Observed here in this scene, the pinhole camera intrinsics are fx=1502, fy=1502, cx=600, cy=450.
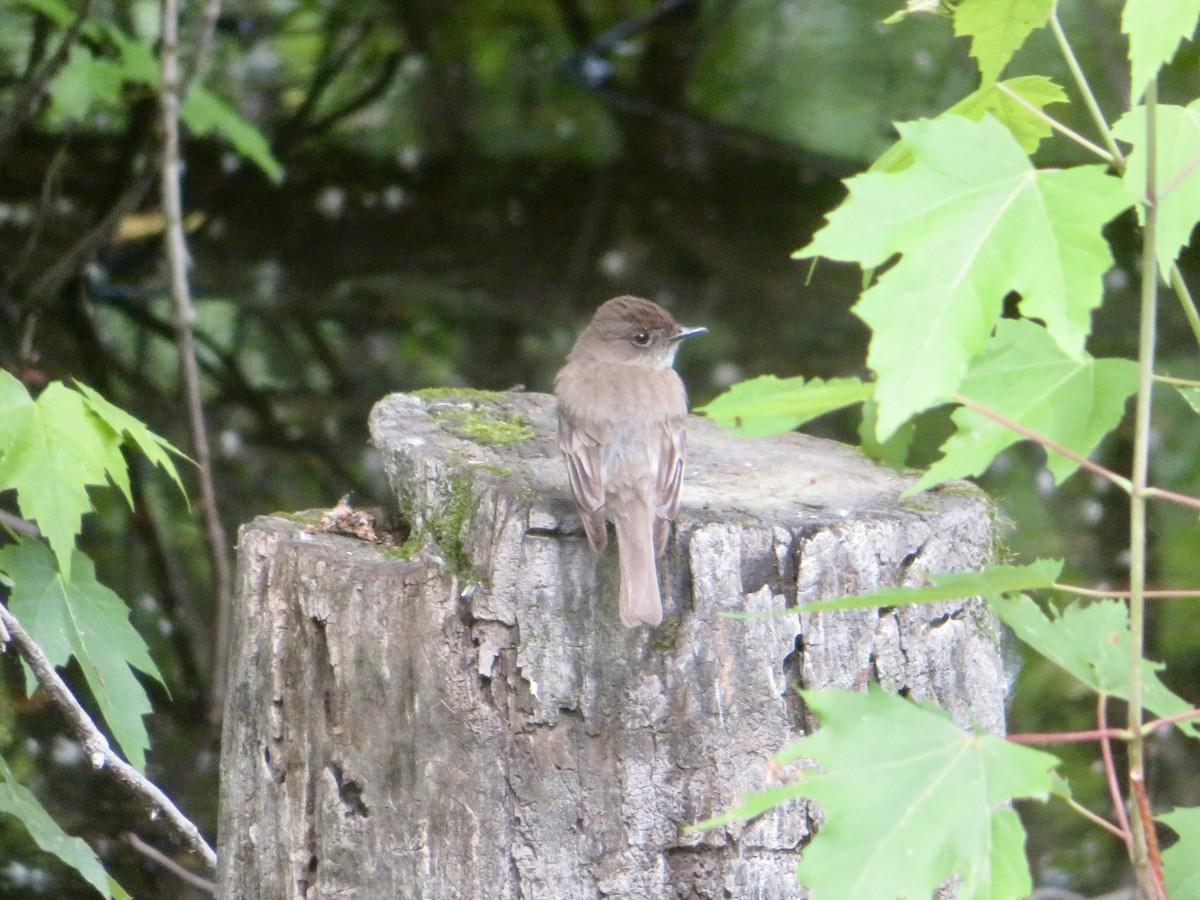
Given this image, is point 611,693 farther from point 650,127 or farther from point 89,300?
point 650,127

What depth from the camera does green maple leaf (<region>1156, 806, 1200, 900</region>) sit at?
224 cm

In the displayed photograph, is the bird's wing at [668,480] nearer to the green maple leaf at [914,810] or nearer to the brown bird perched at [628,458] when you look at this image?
the brown bird perched at [628,458]

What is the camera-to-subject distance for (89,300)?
30.5ft

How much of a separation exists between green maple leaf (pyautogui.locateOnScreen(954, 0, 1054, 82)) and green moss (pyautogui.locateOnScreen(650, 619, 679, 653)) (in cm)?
115

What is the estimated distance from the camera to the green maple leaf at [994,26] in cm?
243

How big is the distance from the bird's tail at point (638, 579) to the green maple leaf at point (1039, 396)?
77cm

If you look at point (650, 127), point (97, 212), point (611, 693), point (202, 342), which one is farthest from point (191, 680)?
point (650, 127)

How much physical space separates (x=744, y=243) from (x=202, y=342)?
406 cm

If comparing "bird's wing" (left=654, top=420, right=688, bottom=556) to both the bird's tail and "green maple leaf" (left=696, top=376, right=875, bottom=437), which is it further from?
"green maple leaf" (left=696, top=376, right=875, bottom=437)

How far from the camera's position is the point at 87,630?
11.3ft

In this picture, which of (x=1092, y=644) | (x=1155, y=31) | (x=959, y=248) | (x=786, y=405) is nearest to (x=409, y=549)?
(x=786, y=405)

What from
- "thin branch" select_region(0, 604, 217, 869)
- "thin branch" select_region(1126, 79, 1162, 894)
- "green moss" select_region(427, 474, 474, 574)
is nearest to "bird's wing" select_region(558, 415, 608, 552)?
"green moss" select_region(427, 474, 474, 574)

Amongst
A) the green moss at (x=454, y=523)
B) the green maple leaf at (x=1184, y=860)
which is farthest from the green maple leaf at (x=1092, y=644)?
the green moss at (x=454, y=523)

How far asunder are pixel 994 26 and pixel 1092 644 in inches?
39.7
